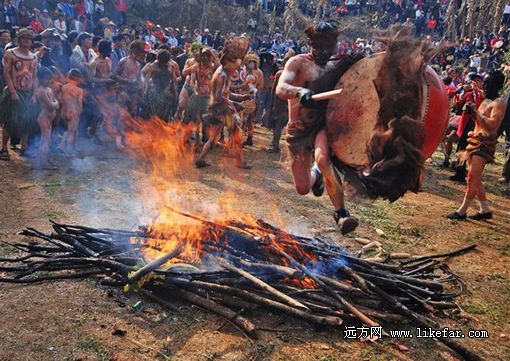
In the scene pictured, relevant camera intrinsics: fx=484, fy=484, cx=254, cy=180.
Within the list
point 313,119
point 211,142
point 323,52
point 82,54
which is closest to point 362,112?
point 313,119

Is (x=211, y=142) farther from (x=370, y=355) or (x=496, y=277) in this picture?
(x=370, y=355)

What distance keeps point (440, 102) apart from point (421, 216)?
442 centimetres

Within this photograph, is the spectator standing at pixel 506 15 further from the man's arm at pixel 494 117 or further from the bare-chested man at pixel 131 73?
the bare-chested man at pixel 131 73

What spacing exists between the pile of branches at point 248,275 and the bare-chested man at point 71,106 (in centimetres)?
475

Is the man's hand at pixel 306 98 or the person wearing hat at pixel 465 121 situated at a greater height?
the man's hand at pixel 306 98

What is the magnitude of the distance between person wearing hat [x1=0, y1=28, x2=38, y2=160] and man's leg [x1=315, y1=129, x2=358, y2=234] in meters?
5.89

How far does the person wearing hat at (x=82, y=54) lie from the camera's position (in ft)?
32.9

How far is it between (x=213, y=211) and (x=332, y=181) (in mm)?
2556

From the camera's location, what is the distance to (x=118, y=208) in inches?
257

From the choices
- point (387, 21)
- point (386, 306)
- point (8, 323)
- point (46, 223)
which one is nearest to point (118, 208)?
point (46, 223)

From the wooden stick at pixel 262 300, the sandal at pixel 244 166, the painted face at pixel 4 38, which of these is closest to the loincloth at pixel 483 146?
the sandal at pixel 244 166

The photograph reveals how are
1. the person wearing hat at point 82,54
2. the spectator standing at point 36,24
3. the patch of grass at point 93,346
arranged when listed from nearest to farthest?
the patch of grass at point 93,346 → the person wearing hat at point 82,54 → the spectator standing at point 36,24

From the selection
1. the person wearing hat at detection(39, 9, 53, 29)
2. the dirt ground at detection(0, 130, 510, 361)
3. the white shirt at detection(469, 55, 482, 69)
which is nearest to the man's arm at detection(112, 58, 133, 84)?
the dirt ground at detection(0, 130, 510, 361)

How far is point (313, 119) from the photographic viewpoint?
183 inches
